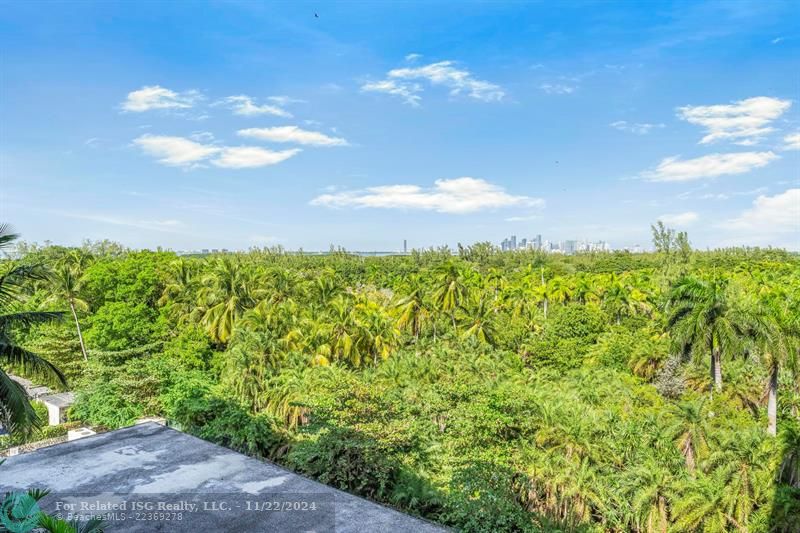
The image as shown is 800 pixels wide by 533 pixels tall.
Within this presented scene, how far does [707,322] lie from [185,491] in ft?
66.0

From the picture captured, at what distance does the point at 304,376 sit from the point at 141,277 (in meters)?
14.8

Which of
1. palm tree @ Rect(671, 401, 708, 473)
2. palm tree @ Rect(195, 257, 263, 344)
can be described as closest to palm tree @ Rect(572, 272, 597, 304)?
palm tree @ Rect(195, 257, 263, 344)

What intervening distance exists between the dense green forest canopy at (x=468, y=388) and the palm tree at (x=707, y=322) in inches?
3.1

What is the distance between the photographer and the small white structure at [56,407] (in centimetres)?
2312

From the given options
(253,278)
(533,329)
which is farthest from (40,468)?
(533,329)

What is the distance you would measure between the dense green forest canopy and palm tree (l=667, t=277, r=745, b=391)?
0.26 ft

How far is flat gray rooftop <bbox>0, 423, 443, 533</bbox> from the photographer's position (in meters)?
7.83

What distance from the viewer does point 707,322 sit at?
67.7 ft

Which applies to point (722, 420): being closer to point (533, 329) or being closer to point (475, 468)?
point (475, 468)

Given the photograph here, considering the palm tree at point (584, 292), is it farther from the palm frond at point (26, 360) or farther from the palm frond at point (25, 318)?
the palm frond at point (25, 318)

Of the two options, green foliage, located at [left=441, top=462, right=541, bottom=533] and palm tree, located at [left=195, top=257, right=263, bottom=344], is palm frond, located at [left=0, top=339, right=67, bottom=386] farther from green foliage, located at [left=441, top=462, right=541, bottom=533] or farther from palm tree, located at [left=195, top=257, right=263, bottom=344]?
palm tree, located at [left=195, top=257, right=263, bottom=344]

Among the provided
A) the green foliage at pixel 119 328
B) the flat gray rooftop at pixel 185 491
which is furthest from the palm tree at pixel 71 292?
the flat gray rooftop at pixel 185 491

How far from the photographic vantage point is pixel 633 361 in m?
26.7

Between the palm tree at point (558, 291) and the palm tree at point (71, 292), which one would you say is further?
the palm tree at point (558, 291)
